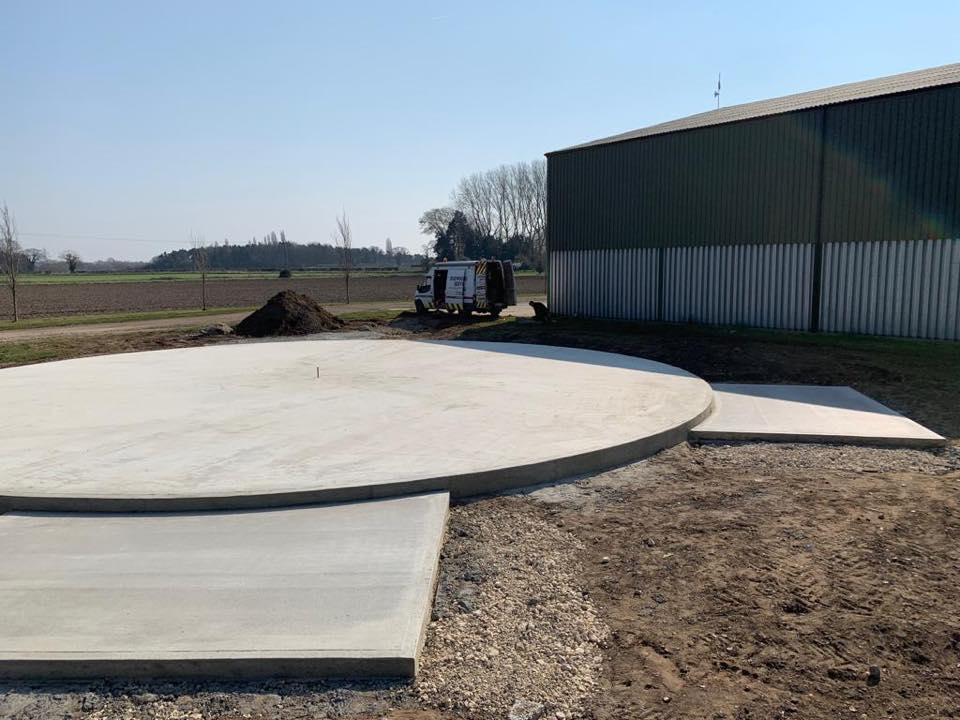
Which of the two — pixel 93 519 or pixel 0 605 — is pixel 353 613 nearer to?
pixel 0 605

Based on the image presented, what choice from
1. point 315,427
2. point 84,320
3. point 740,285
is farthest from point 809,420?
point 84,320

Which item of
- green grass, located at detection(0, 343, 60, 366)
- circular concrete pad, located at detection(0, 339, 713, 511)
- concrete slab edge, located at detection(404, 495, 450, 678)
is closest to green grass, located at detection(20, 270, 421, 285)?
green grass, located at detection(0, 343, 60, 366)

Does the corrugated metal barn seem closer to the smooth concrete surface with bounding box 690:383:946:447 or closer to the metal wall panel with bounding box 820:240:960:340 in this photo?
the metal wall panel with bounding box 820:240:960:340

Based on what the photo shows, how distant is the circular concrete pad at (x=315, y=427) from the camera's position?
5406mm

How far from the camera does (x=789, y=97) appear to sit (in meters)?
21.9

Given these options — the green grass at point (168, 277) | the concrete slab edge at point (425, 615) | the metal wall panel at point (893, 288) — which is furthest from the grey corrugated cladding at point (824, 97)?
the green grass at point (168, 277)

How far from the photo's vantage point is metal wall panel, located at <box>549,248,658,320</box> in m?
21.9

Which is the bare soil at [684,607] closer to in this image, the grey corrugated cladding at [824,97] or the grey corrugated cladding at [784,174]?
the grey corrugated cladding at [784,174]

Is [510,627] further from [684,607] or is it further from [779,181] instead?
[779,181]

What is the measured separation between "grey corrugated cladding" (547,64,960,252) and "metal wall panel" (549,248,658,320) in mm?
427

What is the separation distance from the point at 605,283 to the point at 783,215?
20.8ft

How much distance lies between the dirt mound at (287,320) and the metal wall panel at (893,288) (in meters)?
14.7

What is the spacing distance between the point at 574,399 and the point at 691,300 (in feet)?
43.1

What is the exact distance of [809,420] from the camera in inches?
321
